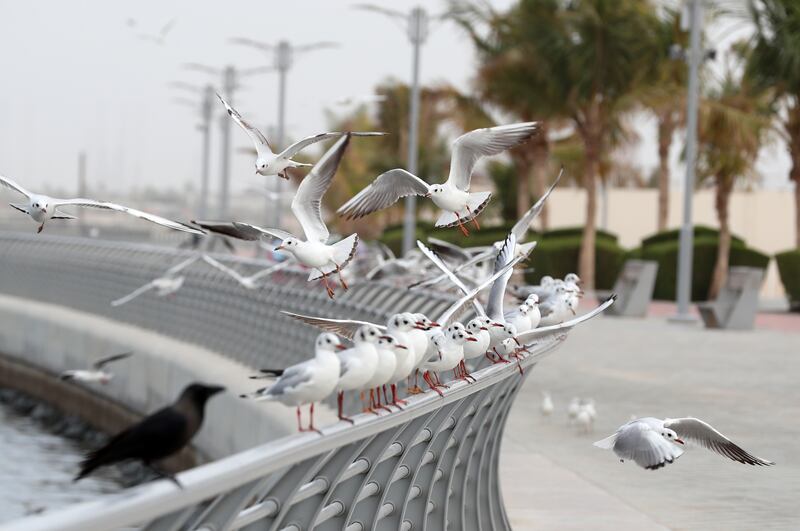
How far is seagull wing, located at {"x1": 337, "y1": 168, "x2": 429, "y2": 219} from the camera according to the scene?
307 inches

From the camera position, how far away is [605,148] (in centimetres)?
5106

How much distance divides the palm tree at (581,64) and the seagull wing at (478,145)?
34.2 meters

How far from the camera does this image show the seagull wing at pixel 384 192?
7801 mm

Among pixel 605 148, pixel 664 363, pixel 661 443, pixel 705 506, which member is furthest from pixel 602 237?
pixel 661 443

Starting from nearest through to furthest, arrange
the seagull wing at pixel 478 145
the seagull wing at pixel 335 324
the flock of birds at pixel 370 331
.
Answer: the flock of birds at pixel 370 331 < the seagull wing at pixel 335 324 < the seagull wing at pixel 478 145

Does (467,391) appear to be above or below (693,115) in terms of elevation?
below

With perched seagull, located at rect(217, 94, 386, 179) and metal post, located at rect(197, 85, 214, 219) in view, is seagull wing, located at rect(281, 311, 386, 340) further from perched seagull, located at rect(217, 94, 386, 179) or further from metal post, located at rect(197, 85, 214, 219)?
metal post, located at rect(197, 85, 214, 219)

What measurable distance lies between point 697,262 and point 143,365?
20.8 meters

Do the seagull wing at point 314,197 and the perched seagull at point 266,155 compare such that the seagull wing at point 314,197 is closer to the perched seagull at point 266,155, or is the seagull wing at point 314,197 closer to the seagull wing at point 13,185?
the perched seagull at point 266,155

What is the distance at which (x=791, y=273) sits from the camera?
38250mm

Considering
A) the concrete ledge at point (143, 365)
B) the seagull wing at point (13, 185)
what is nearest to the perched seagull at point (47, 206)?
the seagull wing at point (13, 185)

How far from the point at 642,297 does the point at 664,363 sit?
37.8 ft

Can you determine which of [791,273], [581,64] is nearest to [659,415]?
[791,273]

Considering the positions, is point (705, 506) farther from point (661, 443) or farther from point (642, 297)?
point (642, 297)
